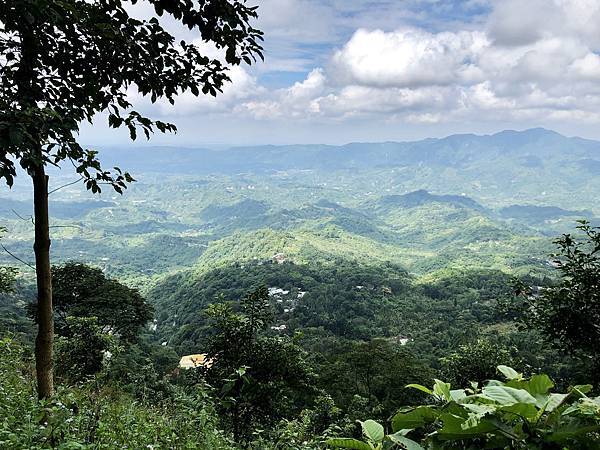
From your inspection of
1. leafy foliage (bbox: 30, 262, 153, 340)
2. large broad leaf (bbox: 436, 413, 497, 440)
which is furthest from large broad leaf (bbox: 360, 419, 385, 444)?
leafy foliage (bbox: 30, 262, 153, 340)

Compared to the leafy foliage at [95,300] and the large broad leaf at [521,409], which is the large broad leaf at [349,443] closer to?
the large broad leaf at [521,409]

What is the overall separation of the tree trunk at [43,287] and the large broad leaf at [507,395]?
322 cm

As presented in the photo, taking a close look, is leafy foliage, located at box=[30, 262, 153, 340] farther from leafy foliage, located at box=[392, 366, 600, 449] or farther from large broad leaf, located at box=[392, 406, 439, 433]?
leafy foliage, located at box=[392, 366, 600, 449]

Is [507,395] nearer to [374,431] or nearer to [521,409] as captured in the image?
[521,409]

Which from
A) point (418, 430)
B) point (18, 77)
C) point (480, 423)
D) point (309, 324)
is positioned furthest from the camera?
point (309, 324)

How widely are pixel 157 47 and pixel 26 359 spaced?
30.5 ft

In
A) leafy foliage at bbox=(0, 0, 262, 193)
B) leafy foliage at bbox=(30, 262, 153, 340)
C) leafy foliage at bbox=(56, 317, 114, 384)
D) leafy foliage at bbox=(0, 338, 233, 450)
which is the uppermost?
leafy foliage at bbox=(0, 0, 262, 193)

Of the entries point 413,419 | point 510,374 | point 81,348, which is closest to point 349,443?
point 413,419

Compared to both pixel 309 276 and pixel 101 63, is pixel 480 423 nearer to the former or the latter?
pixel 101 63

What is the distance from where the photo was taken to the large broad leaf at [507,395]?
102 cm

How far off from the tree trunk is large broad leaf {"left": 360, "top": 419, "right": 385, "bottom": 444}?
2958 mm

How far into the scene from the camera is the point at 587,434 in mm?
973

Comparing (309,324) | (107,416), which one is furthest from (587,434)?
(309,324)

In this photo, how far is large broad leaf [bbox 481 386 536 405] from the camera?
102 cm
